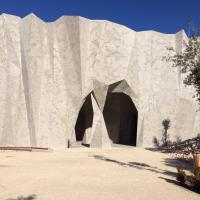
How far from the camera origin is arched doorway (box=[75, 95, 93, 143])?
32969mm

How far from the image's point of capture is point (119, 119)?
3591 cm

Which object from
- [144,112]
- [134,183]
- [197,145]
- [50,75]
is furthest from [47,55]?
[134,183]

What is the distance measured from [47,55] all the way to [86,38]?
4.02m

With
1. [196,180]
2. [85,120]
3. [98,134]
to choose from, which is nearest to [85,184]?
[196,180]

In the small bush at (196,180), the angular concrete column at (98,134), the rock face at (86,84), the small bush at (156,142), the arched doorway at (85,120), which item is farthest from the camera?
the arched doorway at (85,120)

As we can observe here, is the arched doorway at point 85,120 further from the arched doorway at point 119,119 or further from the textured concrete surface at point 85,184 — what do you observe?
the textured concrete surface at point 85,184

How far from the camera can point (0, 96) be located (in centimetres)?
2561

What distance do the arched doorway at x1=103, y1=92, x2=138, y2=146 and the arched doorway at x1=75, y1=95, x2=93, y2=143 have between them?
2495 millimetres

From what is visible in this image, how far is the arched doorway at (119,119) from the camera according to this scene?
35.5 metres

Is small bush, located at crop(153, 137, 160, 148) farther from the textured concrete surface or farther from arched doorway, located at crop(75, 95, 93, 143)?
the textured concrete surface

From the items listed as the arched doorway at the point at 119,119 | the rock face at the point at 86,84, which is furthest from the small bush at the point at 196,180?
the arched doorway at the point at 119,119

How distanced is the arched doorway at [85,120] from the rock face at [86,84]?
0.10 metres

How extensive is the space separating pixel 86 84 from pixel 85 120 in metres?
5.56

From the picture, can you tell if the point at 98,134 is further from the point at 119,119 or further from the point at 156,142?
the point at 119,119
